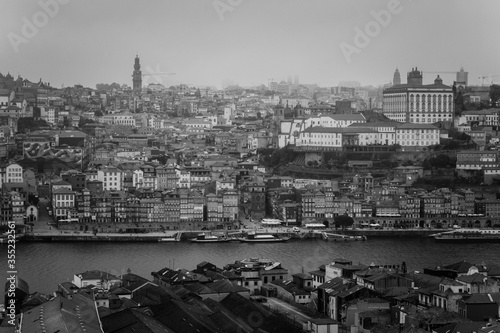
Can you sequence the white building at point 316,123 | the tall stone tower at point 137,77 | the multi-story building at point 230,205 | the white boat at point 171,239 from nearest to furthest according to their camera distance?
the white boat at point 171,239 < the multi-story building at point 230,205 < the white building at point 316,123 < the tall stone tower at point 137,77

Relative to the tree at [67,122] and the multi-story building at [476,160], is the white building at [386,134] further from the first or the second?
the tree at [67,122]

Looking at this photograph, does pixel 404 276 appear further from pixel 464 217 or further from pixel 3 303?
pixel 464 217

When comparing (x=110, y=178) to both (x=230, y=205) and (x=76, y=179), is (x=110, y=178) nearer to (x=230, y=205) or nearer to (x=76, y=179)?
(x=76, y=179)

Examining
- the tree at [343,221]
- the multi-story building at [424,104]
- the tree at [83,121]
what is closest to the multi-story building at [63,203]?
the tree at [343,221]

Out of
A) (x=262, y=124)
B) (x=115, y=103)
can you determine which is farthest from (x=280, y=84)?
(x=262, y=124)

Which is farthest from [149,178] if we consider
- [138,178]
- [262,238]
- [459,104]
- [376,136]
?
[459,104]

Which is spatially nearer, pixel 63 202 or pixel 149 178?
pixel 63 202

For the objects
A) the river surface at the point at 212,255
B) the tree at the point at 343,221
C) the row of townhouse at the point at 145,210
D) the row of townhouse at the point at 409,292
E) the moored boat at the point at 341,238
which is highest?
the row of townhouse at the point at 145,210
